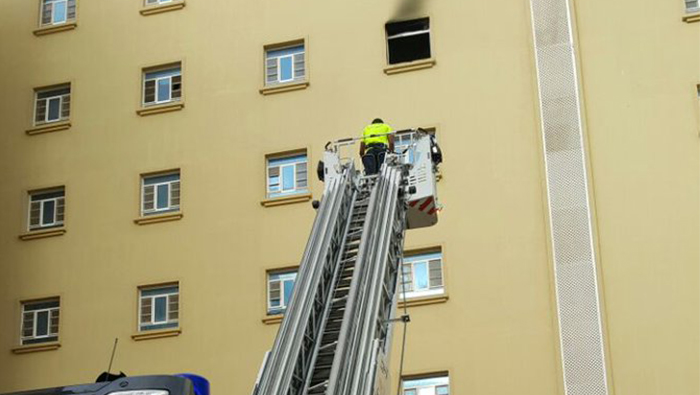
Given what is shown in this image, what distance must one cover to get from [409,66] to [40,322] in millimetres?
9419

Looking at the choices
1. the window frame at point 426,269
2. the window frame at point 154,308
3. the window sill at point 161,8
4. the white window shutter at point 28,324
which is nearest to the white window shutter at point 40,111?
the window sill at point 161,8

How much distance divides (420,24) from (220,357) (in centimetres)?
800

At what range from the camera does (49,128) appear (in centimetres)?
2942

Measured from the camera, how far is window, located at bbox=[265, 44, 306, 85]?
2809cm

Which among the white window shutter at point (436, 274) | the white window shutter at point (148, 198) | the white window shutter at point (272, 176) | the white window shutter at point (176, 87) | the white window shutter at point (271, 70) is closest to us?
the white window shutter at point (436, 274)

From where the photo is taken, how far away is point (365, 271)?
1550 centimetres

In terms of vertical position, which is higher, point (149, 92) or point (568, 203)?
point (149, 92)

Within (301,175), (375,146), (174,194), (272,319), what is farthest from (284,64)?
(375,146)

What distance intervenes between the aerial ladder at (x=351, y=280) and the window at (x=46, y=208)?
11.5 metres

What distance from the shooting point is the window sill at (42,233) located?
93.0ft

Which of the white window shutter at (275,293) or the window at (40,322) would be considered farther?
the window at (40,322)

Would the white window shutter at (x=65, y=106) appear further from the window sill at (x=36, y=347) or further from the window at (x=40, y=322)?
the window sill at (x=36, y=347)

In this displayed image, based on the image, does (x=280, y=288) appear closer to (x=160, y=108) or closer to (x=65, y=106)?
(x=160, y=108)

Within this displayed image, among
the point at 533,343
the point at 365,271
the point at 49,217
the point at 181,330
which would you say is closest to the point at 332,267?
the point at 365,271
